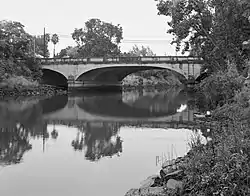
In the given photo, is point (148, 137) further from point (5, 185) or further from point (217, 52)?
point (217, 52)

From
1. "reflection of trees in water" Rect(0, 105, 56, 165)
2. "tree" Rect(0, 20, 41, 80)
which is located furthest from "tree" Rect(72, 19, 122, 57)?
"reflection of trees in water" Rect(0, 105, 56, 165)

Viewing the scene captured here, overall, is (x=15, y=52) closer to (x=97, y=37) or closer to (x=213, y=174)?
(x=97, y=37)

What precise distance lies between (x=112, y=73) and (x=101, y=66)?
33.6 ft

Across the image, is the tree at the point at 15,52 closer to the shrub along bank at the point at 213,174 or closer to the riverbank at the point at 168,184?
Result: the riverbank at the point at 168,184

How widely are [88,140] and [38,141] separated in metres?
1.71

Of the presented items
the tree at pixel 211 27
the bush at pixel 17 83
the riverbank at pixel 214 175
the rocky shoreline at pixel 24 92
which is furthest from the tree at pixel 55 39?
the riverbank at pixel 214 175

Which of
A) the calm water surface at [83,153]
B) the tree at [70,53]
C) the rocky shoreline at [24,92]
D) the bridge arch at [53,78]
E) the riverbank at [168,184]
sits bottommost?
the calm water surface at [83,153]

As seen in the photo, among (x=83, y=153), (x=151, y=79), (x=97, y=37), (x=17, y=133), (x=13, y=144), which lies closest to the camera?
(x=83, y=153)

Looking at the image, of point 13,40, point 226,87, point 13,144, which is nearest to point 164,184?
point 13,144

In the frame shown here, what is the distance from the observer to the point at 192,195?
4.72 m

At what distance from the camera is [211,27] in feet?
89.8

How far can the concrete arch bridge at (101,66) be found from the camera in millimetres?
42344

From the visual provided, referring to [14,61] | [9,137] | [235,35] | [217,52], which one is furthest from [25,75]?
[9,137]

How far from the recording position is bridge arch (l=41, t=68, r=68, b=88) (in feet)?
163
